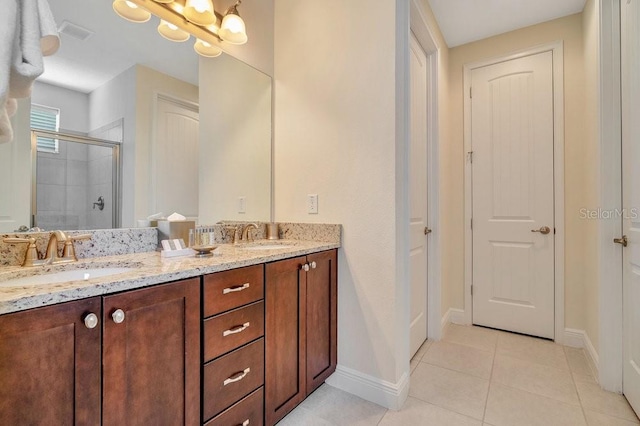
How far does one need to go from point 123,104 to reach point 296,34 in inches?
47.8

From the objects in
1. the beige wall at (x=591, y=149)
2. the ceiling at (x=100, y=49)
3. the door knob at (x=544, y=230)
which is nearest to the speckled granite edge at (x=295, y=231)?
the ceiling at (x=100, y=49)

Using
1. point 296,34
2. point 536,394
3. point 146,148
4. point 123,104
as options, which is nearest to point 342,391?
point 536,394

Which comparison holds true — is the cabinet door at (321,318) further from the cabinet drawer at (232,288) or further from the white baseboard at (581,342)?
the white baseboard at (581,342)

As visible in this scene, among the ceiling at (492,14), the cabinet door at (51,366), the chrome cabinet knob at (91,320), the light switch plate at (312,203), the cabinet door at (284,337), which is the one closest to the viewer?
the cabinet door at (51,366)

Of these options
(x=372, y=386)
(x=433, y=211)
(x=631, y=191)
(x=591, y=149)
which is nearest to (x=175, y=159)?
(x=372, y=386)

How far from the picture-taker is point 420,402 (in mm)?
1684

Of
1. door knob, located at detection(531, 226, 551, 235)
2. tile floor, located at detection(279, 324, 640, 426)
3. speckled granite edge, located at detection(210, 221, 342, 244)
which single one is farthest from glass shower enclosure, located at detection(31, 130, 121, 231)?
door knob, located at detection(531, 226, 551, 235)

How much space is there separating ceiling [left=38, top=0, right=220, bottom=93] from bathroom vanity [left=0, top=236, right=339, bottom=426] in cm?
78

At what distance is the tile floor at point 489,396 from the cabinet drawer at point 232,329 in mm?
616

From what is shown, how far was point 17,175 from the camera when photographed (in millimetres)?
1130

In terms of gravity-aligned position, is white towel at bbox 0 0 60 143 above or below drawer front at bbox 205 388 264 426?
above

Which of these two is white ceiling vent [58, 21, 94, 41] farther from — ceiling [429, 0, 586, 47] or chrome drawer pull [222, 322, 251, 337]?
ceiling [429, 0, 586, 47]

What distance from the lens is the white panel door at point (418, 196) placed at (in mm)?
2184

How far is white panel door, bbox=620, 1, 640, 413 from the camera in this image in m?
1.51
